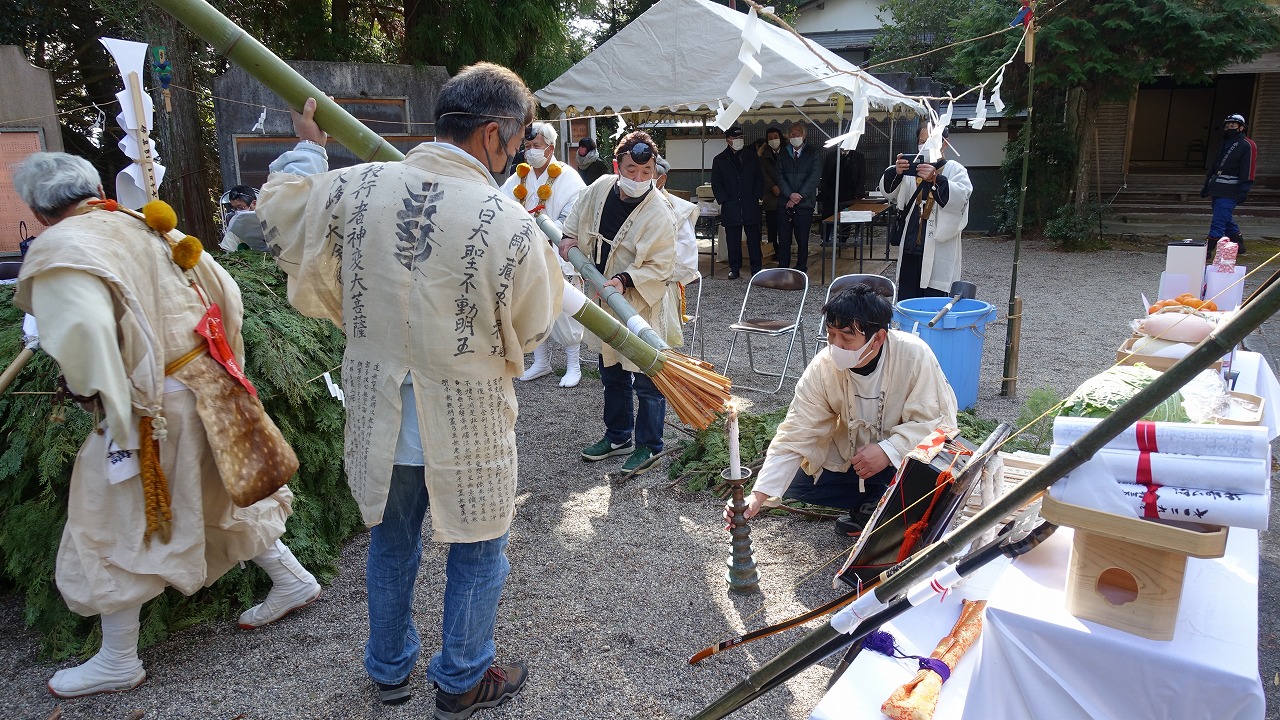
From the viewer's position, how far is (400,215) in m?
2.22

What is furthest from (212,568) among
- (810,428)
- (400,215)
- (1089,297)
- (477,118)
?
(1089,297)

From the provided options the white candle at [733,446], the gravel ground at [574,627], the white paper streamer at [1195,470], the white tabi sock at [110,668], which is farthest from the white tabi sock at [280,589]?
the white paper streamer at [1195,470]

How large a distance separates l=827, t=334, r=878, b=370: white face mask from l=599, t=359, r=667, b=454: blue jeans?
1.58 meters

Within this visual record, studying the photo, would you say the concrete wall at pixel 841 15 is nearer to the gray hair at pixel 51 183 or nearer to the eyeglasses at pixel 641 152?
the eyeglasses at pixel 641 152

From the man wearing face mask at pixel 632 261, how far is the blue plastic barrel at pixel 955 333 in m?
1.59

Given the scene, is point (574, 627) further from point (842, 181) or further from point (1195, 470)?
point (842, 181)

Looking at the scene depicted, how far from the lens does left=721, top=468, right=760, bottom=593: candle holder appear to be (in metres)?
3.41

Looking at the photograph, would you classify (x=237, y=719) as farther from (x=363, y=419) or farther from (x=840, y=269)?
(x=840, y=269)

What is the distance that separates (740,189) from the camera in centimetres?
1079

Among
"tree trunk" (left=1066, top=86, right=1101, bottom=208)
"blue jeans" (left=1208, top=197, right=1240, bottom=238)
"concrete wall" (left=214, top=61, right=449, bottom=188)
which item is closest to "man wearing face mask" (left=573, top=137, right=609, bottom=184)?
"concrete wall" (left=214, top=61, right=449, bottom=188)

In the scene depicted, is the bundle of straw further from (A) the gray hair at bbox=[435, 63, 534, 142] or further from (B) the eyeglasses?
(B) the eyeglasses

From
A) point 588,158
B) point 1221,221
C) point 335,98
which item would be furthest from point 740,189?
point 1221,221

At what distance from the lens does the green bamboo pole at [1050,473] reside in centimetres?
124

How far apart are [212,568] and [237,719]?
0.58 m
